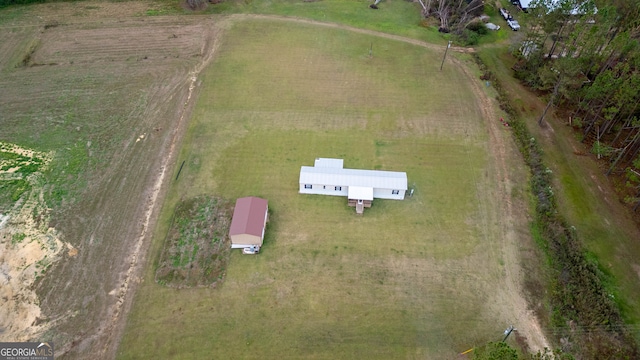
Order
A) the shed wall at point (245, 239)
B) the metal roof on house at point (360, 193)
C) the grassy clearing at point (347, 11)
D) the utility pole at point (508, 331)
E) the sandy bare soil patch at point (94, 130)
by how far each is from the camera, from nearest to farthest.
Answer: the utility pole at point (508, 331), the sandy bare soil patch at point (94, 130), the shed wall at point (245, 239), the metal roof on house at point (360, 193), the grassy clearing at point (347, 11)

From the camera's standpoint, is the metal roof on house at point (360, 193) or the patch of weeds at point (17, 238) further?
the metal roof on house at point (360, 193)

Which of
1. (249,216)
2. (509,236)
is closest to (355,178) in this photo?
(249,216)

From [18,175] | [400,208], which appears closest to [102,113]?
[18,175]

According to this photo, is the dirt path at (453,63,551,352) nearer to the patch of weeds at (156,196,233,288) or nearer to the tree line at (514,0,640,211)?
the tree line at (514,0,640,211)

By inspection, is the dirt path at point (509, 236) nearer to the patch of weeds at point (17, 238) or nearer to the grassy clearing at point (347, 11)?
the grassy clearing at point (347, 11)

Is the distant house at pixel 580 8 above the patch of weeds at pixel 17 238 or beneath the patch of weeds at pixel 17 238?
above

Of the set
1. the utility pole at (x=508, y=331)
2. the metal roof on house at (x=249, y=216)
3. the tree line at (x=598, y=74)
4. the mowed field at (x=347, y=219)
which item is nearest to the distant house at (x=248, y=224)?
the metal roof on house at (x=249, y=216)

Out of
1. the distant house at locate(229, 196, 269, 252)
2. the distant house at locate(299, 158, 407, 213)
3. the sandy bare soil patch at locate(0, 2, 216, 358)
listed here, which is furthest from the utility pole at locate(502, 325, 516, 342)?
the sandy bare soil patch at locate(0, 2, 216, 358)
